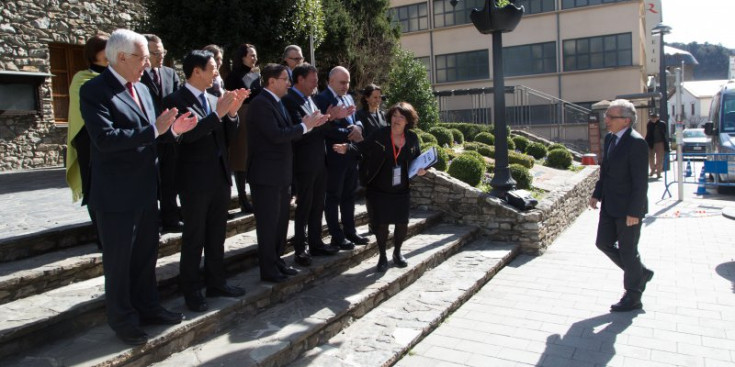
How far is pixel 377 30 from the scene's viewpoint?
17688 millimetres

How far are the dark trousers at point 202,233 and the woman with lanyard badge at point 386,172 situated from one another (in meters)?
1.90

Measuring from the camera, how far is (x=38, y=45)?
11344mm

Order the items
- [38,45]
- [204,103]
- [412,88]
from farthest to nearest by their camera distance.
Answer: [412,88] → [38,45] → [204,103]

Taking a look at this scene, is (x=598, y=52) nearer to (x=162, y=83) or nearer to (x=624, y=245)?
(x=624, y=245)

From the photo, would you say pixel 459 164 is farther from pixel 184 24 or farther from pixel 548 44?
pixel 548 44

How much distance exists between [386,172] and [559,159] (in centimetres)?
1030

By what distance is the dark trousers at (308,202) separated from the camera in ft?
17.0

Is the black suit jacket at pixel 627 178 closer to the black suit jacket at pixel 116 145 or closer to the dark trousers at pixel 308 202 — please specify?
the dark trousers at pixel 308 202

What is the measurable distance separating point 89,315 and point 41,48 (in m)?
9.95

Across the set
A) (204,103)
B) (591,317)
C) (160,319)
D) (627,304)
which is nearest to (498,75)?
(627,304)

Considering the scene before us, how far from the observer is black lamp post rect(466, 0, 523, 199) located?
7.97 meters

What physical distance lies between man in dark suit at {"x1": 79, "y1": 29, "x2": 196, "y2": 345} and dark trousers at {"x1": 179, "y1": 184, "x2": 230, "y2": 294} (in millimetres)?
509

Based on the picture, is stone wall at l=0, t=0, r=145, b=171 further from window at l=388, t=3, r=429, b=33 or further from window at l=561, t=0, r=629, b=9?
window at l=561, t=0, r=629, b=9

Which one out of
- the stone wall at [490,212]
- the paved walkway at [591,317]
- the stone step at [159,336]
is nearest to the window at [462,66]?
the stone wall at [490,212]
